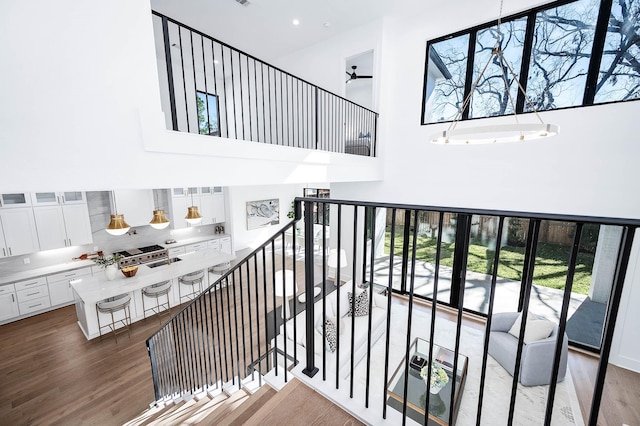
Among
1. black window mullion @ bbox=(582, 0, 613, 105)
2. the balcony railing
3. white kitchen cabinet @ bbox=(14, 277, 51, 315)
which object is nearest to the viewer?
the balcony railing

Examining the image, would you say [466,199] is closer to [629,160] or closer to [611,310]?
[629,160]

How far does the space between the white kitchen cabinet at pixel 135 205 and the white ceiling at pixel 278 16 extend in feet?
12.6

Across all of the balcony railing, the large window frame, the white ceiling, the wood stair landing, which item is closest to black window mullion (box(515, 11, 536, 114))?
the large window frame

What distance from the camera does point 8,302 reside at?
4.71m

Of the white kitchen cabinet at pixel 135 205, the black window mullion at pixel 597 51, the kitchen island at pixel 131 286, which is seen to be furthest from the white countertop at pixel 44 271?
the black window mullion at pixel 597 51

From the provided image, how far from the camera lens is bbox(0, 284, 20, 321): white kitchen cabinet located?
466 centimetres

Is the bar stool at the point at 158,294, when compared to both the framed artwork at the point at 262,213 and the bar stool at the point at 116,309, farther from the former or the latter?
the framed artwork at the point at 262,213

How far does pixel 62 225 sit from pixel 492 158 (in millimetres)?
8354

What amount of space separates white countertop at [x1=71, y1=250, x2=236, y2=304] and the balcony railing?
1.04 metres

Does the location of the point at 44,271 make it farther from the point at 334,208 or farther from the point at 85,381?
the point at 334,208

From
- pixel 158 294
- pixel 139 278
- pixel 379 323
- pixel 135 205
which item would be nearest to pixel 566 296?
pixel 379 323

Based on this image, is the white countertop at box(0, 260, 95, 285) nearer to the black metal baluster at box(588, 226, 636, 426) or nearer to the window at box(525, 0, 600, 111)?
the black metal baluster at box(588, 226, 636, 426)

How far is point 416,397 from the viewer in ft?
9.16

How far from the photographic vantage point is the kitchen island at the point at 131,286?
4242mm
